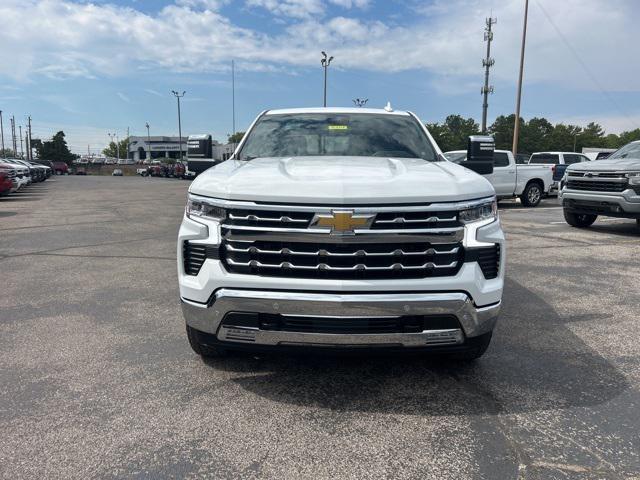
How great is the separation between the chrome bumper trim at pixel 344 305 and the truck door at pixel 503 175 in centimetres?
1446

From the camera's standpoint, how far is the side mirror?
4660 millimetres

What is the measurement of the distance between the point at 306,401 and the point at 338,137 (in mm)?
2467

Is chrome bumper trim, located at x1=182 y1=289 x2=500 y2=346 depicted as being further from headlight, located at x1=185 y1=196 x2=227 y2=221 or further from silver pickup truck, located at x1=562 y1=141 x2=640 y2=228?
silver pickup truck, located at x1=562 y1=141 x2=640 y2=228

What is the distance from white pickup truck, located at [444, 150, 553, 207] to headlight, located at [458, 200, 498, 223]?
1344 cm

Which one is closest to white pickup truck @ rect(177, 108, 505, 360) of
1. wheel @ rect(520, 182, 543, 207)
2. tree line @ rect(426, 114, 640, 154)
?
wheel @ rect(520, 182, 543, 207)

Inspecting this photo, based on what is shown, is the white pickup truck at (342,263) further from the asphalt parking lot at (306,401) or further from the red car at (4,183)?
the red car at (4,183)

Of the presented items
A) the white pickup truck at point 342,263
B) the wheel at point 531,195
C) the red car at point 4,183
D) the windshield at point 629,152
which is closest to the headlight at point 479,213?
Result: the white pickup truck at point 342,263

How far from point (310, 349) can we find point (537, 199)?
16685 mm

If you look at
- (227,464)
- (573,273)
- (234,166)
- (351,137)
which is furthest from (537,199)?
(227,464)

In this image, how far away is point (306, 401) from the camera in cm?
326

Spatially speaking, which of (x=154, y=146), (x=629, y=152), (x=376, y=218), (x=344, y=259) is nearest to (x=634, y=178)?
(x=629, y=152)

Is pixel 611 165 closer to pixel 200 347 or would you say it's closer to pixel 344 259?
pixel 344 259

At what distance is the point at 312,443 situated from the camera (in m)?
2.79

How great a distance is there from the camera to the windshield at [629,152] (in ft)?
34.2
